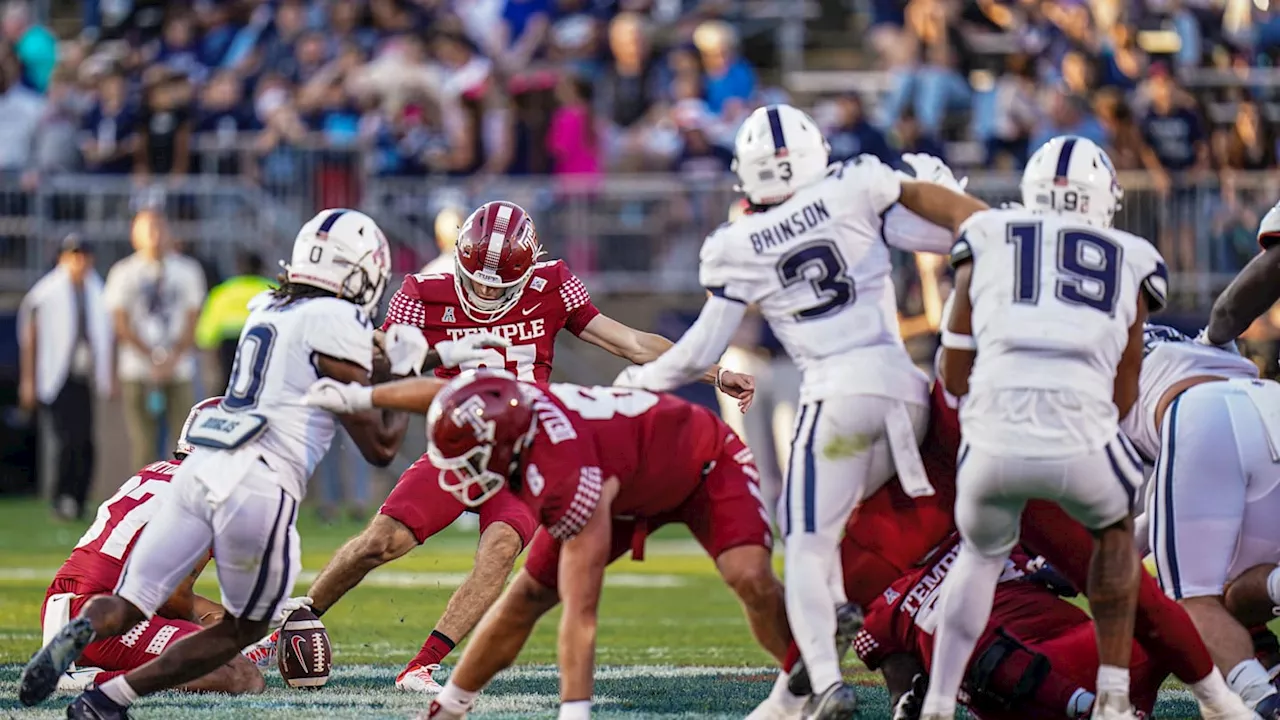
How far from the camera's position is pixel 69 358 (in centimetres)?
1429

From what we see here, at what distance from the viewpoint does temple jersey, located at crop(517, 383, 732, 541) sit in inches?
213

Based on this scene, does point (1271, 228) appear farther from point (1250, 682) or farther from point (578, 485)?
point (578, 485)

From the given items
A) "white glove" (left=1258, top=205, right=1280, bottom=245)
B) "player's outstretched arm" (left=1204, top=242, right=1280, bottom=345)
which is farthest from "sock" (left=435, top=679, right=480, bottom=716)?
"white glove" (left=1258, top=205, right=1280, bottom=245)

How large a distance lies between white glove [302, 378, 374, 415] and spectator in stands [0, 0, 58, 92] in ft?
41.3

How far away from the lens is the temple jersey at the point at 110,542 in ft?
22.0

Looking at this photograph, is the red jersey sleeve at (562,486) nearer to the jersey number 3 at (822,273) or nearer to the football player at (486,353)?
the jersey number 3 at (822,273)

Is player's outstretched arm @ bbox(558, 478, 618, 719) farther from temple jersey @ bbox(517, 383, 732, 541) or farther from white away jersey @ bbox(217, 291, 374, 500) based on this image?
white away jersey @ bbox(217, 291, 374, 500)

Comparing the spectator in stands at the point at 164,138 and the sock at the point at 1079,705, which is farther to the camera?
the spectator in stands at the point at 164,138

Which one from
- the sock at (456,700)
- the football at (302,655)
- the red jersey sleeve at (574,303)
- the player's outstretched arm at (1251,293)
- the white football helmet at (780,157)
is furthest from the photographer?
the red jersey sleeve at (574,303)

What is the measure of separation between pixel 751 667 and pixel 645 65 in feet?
30.8

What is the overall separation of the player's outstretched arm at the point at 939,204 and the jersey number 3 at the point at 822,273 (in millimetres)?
311

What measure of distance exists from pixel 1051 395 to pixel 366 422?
208 cm

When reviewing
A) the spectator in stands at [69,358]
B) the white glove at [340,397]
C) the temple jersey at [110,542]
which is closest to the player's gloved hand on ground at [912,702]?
the white glove at [340,397]

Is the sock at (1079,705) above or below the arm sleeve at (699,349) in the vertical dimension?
below
